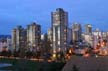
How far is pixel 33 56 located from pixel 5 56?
23523 mm

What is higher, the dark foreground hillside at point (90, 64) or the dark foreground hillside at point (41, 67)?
the dark foreground hillside at point (90, 64)

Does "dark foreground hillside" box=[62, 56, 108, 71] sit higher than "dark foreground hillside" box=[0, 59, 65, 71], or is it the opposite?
"dark foreground hillside" box=[62, 56, 108, 71]

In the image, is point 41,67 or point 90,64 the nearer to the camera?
point 90,64

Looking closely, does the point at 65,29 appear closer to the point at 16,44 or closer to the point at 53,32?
the point at 53,32

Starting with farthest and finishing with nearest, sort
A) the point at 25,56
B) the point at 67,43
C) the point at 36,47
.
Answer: the point at 36,47
the point at 25,56
the point at 67,43

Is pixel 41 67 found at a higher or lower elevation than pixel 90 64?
lower

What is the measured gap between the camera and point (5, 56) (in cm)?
15675

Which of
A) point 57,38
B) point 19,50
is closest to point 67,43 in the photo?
point 57,38

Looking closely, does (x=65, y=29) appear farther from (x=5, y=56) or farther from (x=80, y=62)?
(x=80, y=62)

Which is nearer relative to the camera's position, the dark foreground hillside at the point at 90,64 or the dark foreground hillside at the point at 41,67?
the dark foreground hillside at the point at 90,64

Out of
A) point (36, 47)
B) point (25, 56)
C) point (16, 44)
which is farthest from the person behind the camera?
point (16, 44)

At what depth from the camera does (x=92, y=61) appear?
46781 millimetres

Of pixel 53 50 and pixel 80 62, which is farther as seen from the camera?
pixel 53 50

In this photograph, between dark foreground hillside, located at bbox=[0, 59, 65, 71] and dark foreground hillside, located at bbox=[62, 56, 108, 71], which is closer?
dark foreground hillside, located at bbox=[62, 56, 108, 71]
